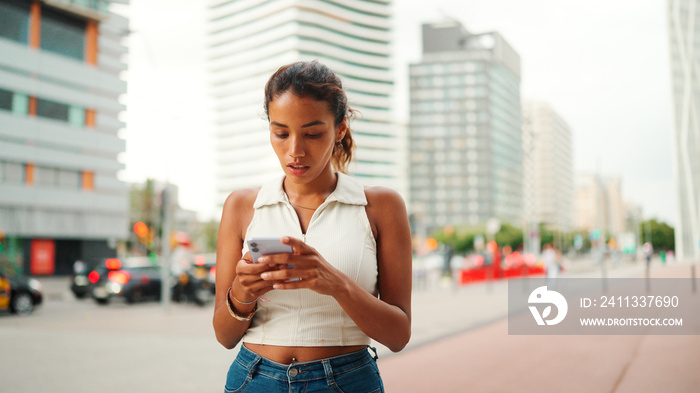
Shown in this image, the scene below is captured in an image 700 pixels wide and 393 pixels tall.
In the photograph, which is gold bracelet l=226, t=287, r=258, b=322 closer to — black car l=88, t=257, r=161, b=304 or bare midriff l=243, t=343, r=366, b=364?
bare midriff l=243, t=343, r=366, b=364

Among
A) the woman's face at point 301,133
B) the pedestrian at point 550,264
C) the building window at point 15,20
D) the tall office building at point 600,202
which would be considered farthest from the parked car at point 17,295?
the building window at point 15,20

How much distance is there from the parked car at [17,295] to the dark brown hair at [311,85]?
17.6 metres

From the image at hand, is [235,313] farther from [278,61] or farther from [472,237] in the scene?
[278,61]

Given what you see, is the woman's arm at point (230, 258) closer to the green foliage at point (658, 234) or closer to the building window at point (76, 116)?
the green foliage at point (658, 234)

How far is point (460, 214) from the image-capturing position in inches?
5458

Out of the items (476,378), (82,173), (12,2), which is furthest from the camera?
(82,173)

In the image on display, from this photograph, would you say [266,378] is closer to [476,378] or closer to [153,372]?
[476,378]

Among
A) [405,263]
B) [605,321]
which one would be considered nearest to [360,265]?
[405,263]

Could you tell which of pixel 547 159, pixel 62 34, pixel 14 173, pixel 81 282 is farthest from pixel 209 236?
pixel 547 159

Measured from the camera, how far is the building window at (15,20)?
36.5m

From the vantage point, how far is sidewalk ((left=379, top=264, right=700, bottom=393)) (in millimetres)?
6609

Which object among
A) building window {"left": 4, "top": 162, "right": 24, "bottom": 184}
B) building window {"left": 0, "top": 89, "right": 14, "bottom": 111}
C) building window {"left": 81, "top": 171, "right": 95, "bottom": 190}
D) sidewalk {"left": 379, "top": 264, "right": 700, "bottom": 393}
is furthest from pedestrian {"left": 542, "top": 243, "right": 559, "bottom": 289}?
building window {"left": 81, "top": 171, "right": 95, "bottom": 190}

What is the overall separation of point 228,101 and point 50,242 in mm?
95128

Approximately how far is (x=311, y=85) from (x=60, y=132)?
42.5m
